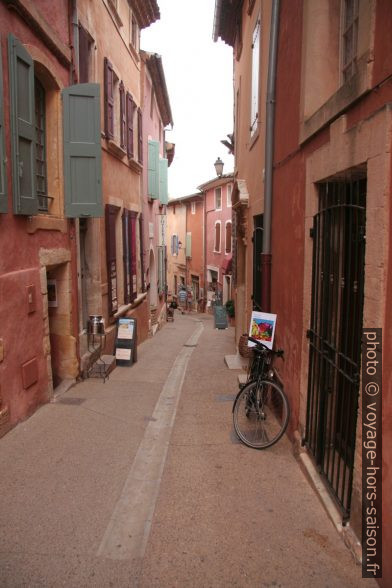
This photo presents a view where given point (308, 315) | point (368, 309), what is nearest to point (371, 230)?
point (368, 309)

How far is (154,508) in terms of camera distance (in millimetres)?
3695

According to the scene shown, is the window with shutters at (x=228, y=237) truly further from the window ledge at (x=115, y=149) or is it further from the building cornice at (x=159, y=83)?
the window ledge at (x=115, y=149)

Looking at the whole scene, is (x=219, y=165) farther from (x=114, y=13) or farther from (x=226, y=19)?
(x=114, y=13)

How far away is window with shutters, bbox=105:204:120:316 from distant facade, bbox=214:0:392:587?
413 centimetres

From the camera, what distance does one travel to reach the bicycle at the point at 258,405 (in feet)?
16.3

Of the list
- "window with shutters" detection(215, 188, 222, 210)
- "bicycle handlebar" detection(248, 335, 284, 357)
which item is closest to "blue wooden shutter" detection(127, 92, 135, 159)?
"bicycle handlebar" detection(248, 335, 284, 357)

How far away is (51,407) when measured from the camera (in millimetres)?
6152

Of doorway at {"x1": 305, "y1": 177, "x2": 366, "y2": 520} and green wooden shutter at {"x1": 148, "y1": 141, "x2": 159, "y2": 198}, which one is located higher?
green wooden shutter at {"x1": 148, "y1": 141, "x2": 159, "y2": 198}

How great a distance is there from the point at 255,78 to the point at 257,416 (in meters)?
6.10

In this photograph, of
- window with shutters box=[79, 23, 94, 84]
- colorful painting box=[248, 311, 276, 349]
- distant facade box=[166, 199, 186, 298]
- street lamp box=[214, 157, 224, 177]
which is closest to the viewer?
colorful painting box=[248, 311, 276, 349]

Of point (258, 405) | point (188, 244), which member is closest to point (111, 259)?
point (258, 405)

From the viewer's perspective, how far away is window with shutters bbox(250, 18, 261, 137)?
7995 mm

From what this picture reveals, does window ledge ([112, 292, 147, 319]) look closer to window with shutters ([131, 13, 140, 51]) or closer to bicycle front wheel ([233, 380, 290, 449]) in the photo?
bicycle front wheel ([233, 380, 290, 449])

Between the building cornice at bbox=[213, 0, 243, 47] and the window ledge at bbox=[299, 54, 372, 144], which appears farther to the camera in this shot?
the building cornice at bbox=[213, 0, 243, 47]
